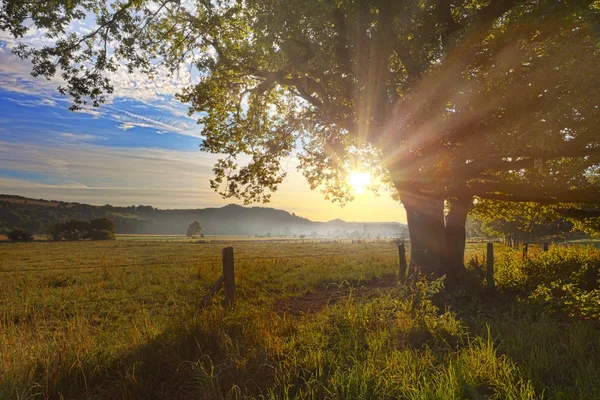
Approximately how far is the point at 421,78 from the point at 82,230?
10167 cm

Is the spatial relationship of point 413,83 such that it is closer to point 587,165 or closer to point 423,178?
point 423,178

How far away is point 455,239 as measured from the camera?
41.7ft

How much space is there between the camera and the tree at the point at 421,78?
24.0 ft

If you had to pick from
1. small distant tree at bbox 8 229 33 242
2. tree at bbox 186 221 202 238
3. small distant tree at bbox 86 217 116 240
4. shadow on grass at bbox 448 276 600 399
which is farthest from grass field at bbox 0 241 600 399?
tree at bbox 186 221 202 238

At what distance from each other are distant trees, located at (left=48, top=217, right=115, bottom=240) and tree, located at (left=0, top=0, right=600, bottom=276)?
3558 inches

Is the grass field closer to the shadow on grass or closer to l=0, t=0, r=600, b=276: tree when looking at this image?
the shadow on grass

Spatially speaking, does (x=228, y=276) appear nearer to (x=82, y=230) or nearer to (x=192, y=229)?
(x=82, y=230)

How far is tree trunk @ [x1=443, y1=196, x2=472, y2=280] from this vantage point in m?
12.0

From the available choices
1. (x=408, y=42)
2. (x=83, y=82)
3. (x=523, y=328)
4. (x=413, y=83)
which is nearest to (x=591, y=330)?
(x=523, y=328)

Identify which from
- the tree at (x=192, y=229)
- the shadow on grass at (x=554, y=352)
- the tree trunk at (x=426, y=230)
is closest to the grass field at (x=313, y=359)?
the shadow on grass at (x=554, y=352)

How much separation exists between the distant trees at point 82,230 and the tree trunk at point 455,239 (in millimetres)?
96341

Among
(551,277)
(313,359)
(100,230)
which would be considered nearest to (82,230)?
(100,230)

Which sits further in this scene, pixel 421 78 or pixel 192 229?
pixel 192 229

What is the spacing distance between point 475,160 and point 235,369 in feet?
32.0
